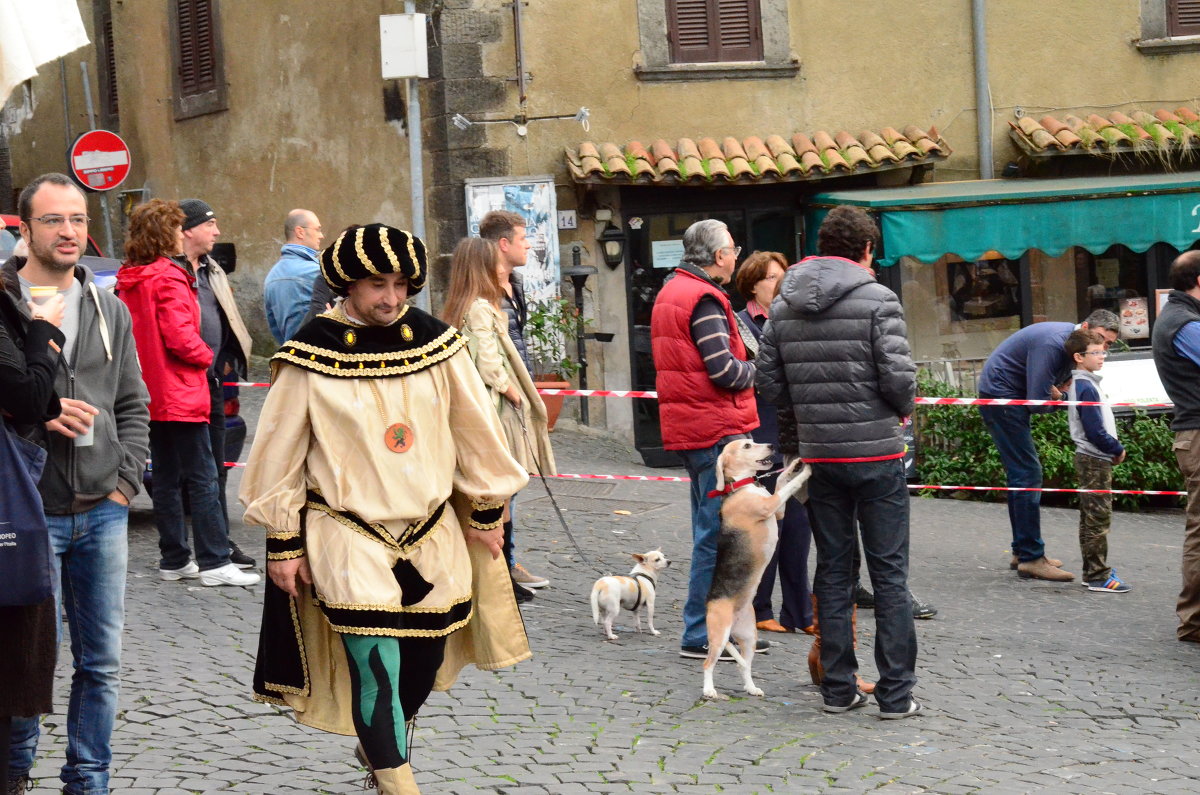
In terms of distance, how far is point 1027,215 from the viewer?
47.5 feet

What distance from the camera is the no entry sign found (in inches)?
623

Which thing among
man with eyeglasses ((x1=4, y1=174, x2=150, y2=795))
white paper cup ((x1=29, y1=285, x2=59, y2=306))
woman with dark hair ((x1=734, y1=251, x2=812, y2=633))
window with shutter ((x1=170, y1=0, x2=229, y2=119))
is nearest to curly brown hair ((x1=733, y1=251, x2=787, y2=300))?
woman with dark hair ((x1=734, y1=251, x2=812, y2=633))

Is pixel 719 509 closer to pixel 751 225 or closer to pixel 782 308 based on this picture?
pixel 782 308

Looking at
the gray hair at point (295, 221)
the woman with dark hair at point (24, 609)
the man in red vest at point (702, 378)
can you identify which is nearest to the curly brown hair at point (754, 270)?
the man in red vest at point (702, 378)

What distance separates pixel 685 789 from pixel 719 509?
6.22 ft

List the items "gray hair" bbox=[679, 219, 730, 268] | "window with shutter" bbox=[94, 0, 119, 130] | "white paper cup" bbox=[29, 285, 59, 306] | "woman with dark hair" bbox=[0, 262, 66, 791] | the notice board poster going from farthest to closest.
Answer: "window with shutter" bbox=[94, 0, 119, 130]
the notice board poster
"gray hair" bbox=[679, 219, 730, 268]
"white paper cup" bbox=[29, 285, 59, 306]
"woman with dark hair" bbox=[0, 262, 66, 791]

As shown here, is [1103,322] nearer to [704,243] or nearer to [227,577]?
[704,243]

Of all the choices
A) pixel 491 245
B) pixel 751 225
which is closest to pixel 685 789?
pixel 491 245

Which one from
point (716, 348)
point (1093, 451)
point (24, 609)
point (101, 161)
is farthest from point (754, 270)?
point (101, 161)

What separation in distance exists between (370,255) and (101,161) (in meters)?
12.5

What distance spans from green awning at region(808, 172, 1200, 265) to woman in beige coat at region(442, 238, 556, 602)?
744cm

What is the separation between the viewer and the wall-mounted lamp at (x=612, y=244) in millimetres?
14586

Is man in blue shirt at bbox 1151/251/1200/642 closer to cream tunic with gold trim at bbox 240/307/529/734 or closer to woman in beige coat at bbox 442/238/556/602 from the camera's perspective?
woman in beige coat at bbox 442/238/556/602

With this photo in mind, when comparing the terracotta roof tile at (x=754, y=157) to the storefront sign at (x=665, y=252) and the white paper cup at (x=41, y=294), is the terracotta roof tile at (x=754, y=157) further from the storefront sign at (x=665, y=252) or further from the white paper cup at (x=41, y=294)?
the white paper cup at (x=41, y=294)
